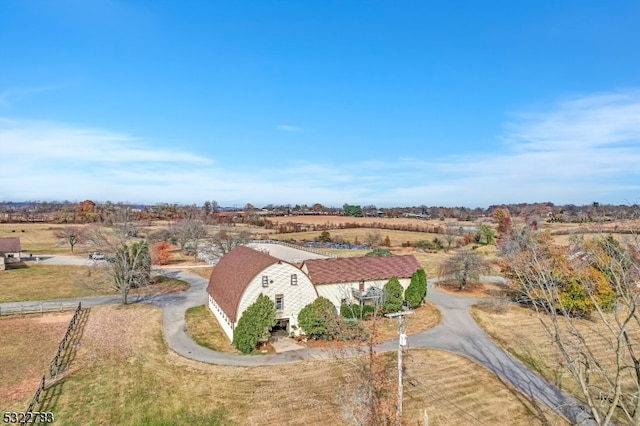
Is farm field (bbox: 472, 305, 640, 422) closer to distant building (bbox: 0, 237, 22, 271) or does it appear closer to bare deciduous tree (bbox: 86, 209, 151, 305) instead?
bare deciduous tree (bbox: 86, 209, 151, 305)

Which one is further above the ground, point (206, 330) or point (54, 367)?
point (54, 367)

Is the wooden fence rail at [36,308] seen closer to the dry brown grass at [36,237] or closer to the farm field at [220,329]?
the farm field at [220,329]

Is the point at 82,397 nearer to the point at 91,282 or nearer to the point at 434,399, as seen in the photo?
the point at 434,399

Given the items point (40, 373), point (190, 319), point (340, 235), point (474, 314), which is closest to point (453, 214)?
point (340, 235)

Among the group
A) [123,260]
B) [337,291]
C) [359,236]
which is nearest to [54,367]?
[123,260]

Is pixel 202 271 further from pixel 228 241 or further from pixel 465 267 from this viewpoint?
pixel 465 267

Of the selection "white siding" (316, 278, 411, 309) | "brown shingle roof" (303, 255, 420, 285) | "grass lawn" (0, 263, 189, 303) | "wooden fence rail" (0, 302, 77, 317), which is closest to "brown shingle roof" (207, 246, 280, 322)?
"brown shingle roof" (303, 255, 420, 285)
